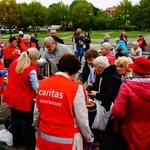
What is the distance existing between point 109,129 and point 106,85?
66 centimetres

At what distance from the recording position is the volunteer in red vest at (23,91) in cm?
473

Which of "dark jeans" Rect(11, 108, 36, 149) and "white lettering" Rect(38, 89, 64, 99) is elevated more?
"white lettering" Rect(38, 89, 64, 99)

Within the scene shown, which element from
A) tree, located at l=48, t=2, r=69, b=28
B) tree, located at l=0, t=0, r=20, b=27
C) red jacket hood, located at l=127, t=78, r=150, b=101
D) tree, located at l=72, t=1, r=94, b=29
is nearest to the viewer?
red jacket hood, located at l=127, t=78, r=150, b=101

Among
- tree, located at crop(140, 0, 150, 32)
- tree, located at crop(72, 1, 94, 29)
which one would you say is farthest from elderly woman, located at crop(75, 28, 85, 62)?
tree, located at crop(72, 1, 94, 29)

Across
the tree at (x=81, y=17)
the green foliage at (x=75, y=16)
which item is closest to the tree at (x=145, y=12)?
the green foliage at (x=75, y=16)

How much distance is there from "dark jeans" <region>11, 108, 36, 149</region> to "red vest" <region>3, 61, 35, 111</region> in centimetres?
20

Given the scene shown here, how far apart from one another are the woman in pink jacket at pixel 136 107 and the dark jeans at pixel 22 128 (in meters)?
1.86

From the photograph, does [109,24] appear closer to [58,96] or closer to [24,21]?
[24,21]

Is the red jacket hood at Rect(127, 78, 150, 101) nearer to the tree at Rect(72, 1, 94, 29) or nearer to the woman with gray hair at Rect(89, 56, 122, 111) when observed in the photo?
the woman with gray hair at Rect(89, 56, 122, 111)

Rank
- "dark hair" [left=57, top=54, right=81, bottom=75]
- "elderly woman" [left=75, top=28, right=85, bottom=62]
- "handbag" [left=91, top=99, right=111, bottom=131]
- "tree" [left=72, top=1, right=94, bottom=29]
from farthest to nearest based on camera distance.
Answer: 1. "tree" [left=72, top=1, right=94, bottom=29]
2. "elderly woman" [left=75, top=28, right=85, bottom=62]
3. "handbag" [left=91, top=99, right=111, bottom=131]
4. "dark hair" [left=57, top=54, right=81, bottom=75]

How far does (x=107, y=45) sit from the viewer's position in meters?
6.61

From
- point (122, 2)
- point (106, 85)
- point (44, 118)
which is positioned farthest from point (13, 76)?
point (122, 2)

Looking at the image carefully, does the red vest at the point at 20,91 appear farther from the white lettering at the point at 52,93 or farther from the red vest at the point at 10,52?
the red vest at the point at 10,52

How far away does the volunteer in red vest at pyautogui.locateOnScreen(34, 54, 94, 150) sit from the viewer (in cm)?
297
